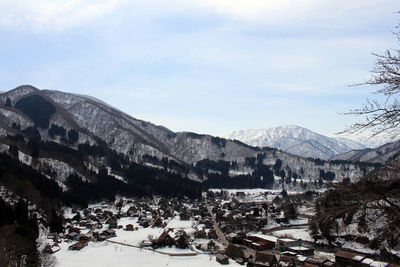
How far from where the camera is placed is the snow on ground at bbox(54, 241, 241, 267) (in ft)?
128

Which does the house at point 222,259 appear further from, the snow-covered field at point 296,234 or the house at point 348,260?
the snow-covered field at point 296,234

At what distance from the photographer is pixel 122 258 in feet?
137

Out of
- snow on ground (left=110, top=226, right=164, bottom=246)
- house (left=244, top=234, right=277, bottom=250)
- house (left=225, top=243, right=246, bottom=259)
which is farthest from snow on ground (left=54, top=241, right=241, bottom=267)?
house (left=244, top=234, right=277, bottom=250)

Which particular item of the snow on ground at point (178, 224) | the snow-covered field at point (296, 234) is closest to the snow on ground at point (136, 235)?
the snow on ground at point (178, 224)

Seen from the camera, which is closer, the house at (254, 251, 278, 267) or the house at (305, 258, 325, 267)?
the house at (305, 258, 325, 267)

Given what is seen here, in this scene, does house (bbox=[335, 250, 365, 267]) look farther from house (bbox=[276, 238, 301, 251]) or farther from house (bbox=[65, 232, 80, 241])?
house (bbox=[65, 232, 80, 241])

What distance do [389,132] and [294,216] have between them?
75.8m

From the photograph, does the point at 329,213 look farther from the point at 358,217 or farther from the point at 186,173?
the point at 186,173

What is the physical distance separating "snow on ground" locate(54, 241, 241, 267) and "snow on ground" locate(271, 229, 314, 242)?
22757 millimetres

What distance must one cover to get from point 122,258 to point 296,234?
3591 cm

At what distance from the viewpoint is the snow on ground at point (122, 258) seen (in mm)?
39069

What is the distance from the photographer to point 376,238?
5945 millimetres

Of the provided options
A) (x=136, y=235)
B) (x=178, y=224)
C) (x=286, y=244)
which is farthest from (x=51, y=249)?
(x=286, y=244)

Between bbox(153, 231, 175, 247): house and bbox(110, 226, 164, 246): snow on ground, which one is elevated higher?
bbox(153, 231, 175, 247): house
